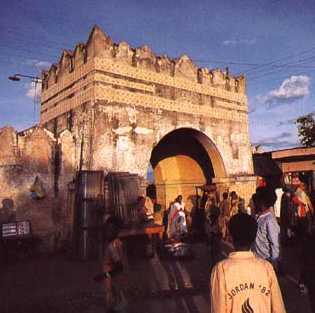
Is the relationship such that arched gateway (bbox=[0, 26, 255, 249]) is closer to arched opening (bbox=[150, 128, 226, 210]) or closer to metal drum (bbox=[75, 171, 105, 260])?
arched opening (bbox=[150, 128, 226, 210])

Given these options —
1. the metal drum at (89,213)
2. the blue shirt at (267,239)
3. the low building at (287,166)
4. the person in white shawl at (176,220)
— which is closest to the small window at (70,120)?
the metal drum at (89,213)

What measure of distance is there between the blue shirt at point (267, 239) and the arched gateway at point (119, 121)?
6.24 m

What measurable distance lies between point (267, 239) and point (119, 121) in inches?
273

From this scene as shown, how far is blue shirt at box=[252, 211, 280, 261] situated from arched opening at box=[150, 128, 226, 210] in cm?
994

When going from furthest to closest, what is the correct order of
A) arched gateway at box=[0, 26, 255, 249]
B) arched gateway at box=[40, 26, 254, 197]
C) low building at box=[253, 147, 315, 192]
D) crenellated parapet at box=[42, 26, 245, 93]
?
low building at box=[253, 147, 315, 192] → crenellated parapet at box=[42, 26, 245, 93] → arched gateway at box=[40, 26, 254, 197] → arched gateway at box=[0, 26, 255, 249]

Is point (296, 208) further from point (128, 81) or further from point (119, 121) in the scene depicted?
point (128, 81)

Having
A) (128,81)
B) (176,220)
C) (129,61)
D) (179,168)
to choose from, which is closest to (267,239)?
(176,220)

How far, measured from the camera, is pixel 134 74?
36.4 ft

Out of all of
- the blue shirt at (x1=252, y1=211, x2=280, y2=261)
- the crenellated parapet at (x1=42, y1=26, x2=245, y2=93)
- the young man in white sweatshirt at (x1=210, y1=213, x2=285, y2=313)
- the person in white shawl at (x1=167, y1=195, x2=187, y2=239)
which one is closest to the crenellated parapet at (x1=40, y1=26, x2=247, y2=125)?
the crenellated parapet at (x1=42, y1=26, x2=245, y2=93)

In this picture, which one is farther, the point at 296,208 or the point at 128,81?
the point at 128,81

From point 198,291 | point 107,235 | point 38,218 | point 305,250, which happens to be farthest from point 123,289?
point 38,218

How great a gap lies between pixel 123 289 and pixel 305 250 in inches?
76.6

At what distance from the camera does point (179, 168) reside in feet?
49.2

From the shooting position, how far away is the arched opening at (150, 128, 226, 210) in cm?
1458
